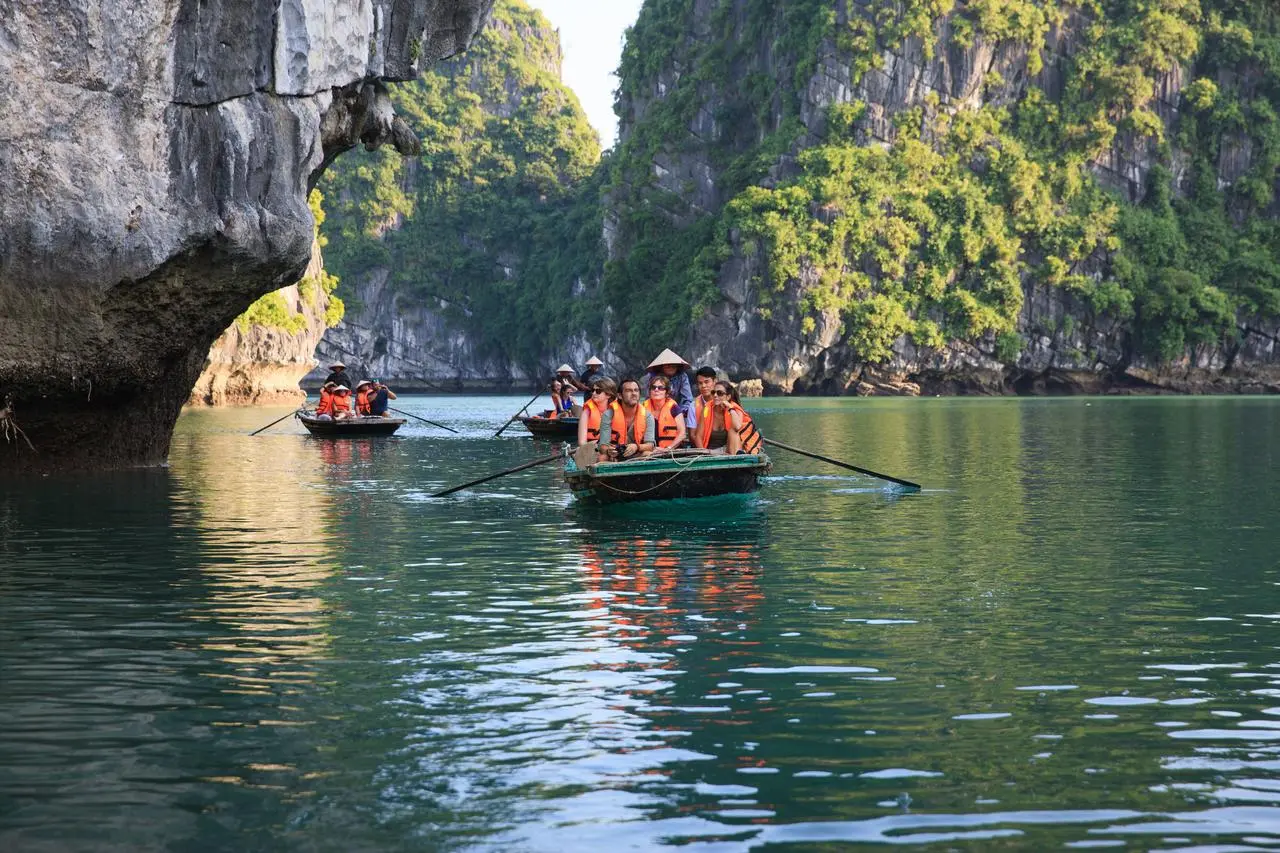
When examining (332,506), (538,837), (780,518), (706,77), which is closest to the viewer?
(538,837)

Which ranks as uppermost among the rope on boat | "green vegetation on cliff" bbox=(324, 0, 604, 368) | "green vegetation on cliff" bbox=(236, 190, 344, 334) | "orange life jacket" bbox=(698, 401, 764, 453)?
"green vegetation on cliff" bbox=(324, 0, 604, 368)

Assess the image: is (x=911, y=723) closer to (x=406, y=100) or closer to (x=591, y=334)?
(x=591, y=334)

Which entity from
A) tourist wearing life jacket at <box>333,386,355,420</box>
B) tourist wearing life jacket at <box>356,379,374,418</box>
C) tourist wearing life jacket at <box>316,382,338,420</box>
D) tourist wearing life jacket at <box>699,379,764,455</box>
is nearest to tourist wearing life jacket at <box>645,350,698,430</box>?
tourist wearing life jacket at <box>699,379,764,455</box>

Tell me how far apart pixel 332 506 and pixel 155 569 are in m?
5.14

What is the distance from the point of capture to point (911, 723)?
20.8 ft

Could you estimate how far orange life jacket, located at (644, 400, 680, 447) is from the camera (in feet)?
51.5

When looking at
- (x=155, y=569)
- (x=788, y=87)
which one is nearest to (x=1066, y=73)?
(x=788, y=87)

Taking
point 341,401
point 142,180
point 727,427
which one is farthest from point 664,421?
point 341,401

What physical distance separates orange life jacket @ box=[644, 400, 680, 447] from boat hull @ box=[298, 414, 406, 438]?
15.8m

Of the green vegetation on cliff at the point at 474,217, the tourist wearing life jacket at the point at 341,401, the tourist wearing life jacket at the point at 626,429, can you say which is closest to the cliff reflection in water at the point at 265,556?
the tourist wearing life jacket at the point at 626,429

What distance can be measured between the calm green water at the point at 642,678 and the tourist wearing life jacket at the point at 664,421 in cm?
86

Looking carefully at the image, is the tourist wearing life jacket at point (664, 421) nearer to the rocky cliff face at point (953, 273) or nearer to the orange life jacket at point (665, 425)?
the orange life jacket at point (665, 425)

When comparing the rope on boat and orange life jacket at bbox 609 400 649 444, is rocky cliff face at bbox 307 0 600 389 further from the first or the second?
the rope on boat

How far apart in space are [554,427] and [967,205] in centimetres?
4755
